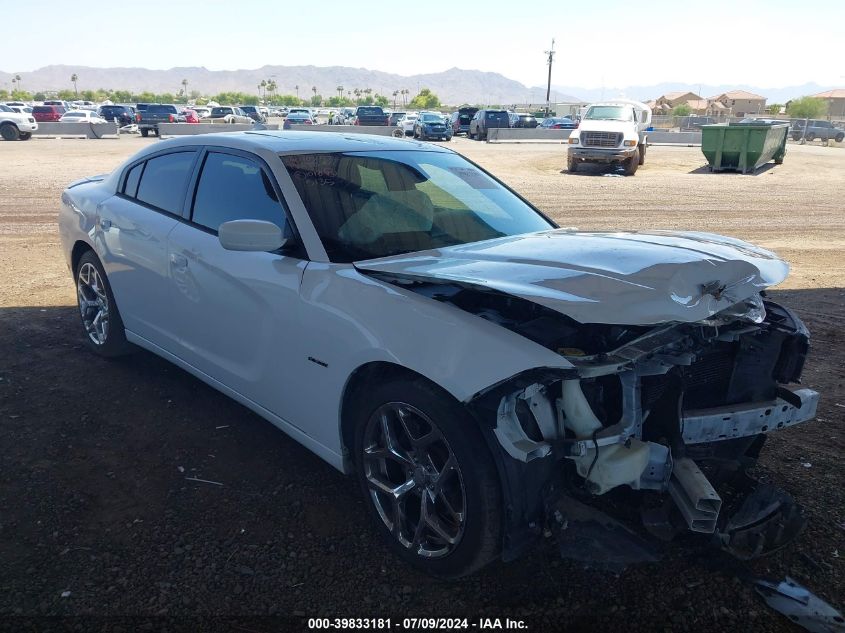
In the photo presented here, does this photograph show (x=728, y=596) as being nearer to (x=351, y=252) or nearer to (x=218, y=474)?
(x=351, y=252)

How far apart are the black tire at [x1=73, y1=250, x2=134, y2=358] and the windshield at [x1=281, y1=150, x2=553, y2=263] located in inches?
84.0

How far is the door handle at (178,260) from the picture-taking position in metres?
3.83

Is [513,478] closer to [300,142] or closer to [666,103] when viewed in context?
[300,142]

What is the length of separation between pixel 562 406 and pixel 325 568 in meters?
1.25

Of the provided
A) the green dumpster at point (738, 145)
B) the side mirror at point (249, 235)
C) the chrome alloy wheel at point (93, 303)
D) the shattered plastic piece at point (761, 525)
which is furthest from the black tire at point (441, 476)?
the green dumpster at point (738, 145)

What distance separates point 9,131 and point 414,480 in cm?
3644

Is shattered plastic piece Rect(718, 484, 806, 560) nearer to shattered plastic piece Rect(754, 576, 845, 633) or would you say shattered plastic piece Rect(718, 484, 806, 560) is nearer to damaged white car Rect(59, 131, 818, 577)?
damaged white car Rect(59, 131, 818, 577)

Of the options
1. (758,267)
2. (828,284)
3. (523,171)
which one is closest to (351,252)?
(758,267)

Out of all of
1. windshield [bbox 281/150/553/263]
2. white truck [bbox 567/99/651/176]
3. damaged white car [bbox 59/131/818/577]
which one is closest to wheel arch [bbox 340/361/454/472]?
damaged white car [bbox 59/131/818/577]

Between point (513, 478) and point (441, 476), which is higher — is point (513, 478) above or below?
above

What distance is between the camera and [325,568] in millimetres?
2814

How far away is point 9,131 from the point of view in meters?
31.6

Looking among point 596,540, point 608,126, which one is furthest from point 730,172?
point 596,540

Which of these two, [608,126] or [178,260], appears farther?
[608,126]
